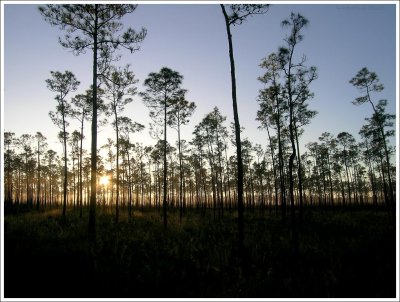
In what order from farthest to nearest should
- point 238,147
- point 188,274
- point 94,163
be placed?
point 94,163 → point 238,147 → point 188,274

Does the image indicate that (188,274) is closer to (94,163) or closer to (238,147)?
(238,147)

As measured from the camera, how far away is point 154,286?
219 inches

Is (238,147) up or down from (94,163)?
up

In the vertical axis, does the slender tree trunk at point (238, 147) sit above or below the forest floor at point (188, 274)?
above

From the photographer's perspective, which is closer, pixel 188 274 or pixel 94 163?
pixel 188 274

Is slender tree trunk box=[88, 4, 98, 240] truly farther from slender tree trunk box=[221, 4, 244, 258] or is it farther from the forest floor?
slender tree trunk box=[221, 4, 244, 258]

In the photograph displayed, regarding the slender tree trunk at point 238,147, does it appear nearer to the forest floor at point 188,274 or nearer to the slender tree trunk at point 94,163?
the forest floor at point 188,274

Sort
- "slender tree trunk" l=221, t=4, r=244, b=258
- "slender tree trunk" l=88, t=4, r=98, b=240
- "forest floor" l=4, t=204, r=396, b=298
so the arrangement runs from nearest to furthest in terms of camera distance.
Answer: "forest floor" l=4, t=204, r=396, b=298 < "slender tree trunk" l=221, t=4, r=244, b=258 < "slender tree trunk" l=88, t=4, r=98, b=240

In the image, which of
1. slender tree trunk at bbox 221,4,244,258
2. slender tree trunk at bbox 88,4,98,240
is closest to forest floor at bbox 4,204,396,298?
slender tree trunk at bbox 221,4,244,258

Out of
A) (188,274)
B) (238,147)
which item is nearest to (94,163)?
(238,147)

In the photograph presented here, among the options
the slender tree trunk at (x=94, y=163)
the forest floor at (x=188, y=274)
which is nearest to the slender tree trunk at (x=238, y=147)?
the forest floor at (x=188, y=274)

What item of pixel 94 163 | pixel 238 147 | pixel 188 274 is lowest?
pixel 188 274

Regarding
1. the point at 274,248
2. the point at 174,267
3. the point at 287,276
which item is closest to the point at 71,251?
the point at 174,267

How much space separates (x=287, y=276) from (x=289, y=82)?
10557 millimetres
